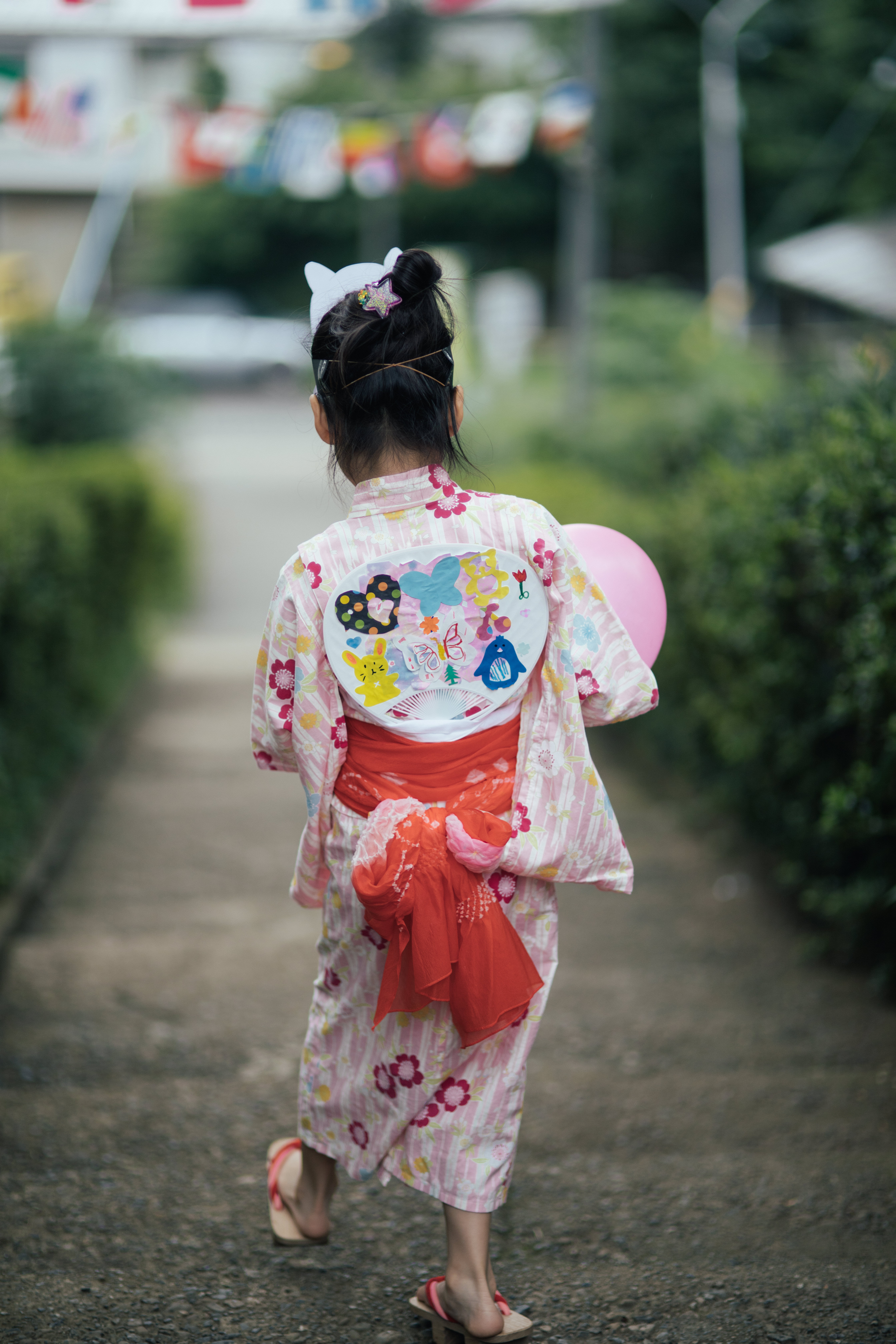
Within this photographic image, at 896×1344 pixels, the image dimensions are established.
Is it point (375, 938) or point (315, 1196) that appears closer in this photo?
point (375, 938)

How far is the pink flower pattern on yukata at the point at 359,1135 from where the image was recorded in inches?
87.5

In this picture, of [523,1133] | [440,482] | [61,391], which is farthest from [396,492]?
[61,391]

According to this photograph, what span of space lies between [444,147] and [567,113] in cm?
198

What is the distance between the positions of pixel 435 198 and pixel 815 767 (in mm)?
34385

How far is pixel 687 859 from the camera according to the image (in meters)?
4.64

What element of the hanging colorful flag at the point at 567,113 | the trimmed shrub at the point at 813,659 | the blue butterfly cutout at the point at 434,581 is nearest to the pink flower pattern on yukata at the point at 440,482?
the blue butterfly cutout at the point at 434,581

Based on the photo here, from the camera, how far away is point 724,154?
27172 mm

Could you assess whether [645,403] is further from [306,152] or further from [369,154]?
[306,152]

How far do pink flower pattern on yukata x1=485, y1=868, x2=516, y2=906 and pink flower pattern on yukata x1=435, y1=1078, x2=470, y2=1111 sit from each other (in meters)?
0.31

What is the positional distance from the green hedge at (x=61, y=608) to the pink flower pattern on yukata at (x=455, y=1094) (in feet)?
7.04

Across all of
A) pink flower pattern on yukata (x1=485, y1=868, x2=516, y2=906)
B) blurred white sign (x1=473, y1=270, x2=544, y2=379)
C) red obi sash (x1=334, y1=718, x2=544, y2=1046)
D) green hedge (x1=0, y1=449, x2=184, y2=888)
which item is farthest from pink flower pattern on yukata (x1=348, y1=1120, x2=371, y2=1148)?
blurred white sign (x1=473, y1=270, x2=544, y2=379)

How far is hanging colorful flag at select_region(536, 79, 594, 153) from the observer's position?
969cm

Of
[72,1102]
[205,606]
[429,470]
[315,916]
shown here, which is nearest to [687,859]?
[315,916]

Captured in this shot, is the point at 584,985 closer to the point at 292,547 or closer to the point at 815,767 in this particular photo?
the point at 815,767
